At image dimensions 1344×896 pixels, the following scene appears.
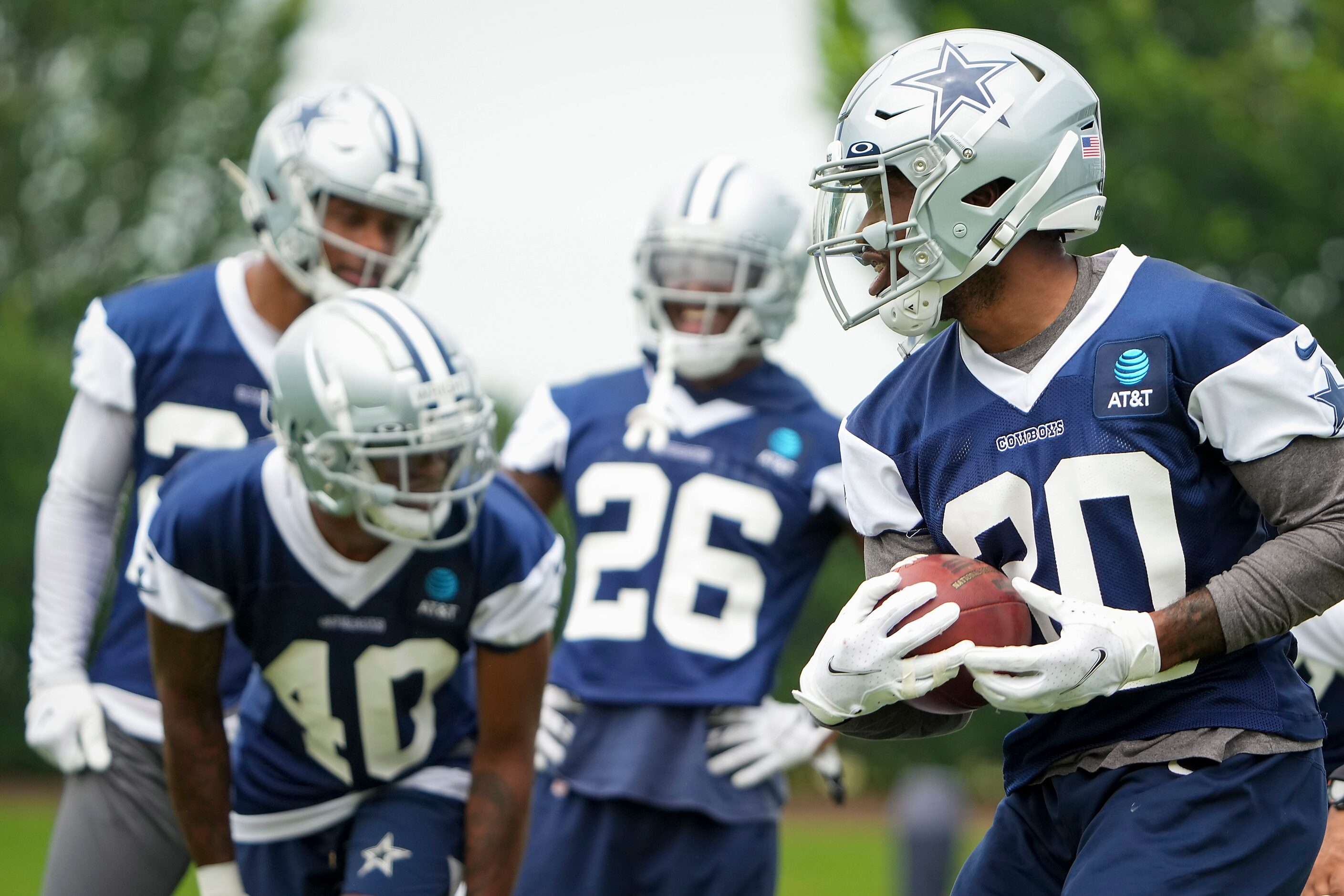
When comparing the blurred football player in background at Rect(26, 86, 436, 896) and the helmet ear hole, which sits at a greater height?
the helmet ear hole

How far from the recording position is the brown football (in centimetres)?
264

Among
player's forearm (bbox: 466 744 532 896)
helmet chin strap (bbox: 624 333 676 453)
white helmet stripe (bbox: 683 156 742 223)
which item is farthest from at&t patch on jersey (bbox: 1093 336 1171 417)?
white helmet stripe (bbox: 683 156 742 223)

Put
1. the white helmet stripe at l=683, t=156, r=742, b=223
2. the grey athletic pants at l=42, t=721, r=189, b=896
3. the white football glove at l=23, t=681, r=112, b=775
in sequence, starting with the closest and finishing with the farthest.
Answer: the grey athletic pants at l=42, t=721, r=189, b=896 → the white football glove at l=23, t=681, r=112, b=775 → the white helmet stripe at l=683, t=156, r=742, b=223

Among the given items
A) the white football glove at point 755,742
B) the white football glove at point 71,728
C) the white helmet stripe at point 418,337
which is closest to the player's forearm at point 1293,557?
the white helmet stripe at point 418,337

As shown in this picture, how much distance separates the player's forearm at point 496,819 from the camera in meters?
3.59

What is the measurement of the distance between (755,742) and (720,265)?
139 cm

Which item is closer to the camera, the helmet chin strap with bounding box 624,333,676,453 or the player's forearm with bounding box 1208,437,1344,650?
the player's forearm with bounding box 1208,437,1344,650

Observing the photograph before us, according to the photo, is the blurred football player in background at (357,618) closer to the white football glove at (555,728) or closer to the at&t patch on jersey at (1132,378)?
the white football glove at (555,728)

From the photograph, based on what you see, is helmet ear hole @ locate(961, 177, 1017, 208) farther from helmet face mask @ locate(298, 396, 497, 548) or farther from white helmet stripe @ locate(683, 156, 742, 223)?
white helmet stripe @ locate(683, 156, 742, 223)

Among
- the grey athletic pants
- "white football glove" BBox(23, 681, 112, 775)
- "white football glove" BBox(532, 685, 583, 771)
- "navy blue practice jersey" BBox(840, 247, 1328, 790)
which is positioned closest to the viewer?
"navy blue practice jersey" BBox(840, 247, 1328, 790)

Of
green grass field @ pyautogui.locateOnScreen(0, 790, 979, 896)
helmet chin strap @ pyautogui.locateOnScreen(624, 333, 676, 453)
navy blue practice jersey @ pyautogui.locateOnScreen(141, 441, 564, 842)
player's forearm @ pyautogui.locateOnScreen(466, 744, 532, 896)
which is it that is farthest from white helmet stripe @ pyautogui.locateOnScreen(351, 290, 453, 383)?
green grass field @ pyautogui.locateOnScreen(0, 790, 979, 896)

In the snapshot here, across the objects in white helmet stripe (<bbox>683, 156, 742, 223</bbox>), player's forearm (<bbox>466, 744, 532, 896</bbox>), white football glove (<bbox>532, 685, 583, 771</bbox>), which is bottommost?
white football glove (<bbox>532, 685, 583, 771</bbox>)

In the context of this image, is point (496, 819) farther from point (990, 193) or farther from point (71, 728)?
point (990, 193)

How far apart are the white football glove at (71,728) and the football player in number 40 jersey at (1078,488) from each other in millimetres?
2042
